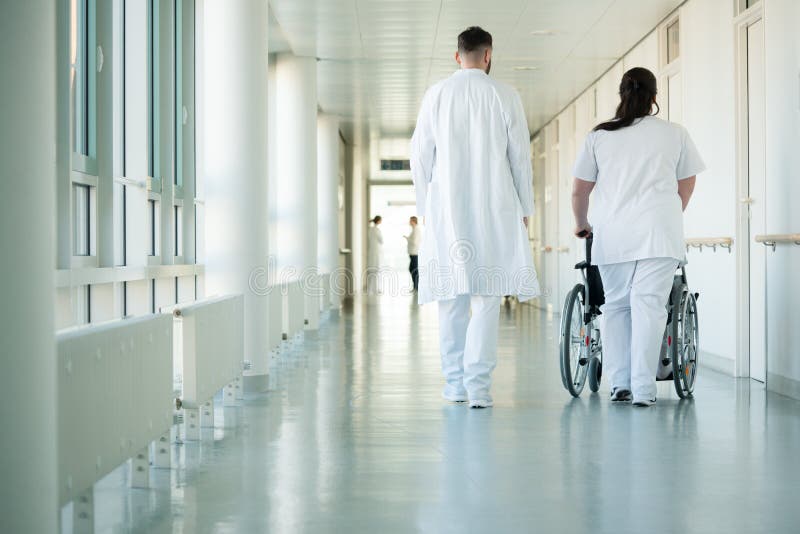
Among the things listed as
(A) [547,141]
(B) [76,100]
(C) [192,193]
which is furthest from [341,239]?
(B) [76,100]

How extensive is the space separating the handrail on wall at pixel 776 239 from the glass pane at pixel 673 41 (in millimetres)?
2906

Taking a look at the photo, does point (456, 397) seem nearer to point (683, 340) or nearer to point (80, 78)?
point (683, 340)

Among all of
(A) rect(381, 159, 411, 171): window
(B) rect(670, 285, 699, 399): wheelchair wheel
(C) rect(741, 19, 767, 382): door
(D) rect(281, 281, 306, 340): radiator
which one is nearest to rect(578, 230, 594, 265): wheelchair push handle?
(B) rect(670, 285, 699, 399): wheelchair wheel

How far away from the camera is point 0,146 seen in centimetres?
182

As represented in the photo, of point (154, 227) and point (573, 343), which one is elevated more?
point (154, 227)

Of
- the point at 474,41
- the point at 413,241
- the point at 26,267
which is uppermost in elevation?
the point at 474,41

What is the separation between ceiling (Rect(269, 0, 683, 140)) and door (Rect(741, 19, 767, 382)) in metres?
1.96

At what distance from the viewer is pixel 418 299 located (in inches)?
213

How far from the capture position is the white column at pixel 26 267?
1.83m

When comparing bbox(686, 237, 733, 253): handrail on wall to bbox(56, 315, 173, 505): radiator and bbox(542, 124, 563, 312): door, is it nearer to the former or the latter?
bbox(56, 315, 173, 505): radiator

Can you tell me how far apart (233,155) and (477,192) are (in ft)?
5.23

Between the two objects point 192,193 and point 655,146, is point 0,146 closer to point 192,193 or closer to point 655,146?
point 655,146

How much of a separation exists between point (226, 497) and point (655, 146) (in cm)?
285

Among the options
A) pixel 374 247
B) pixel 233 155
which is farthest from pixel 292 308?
pixel 374 247
